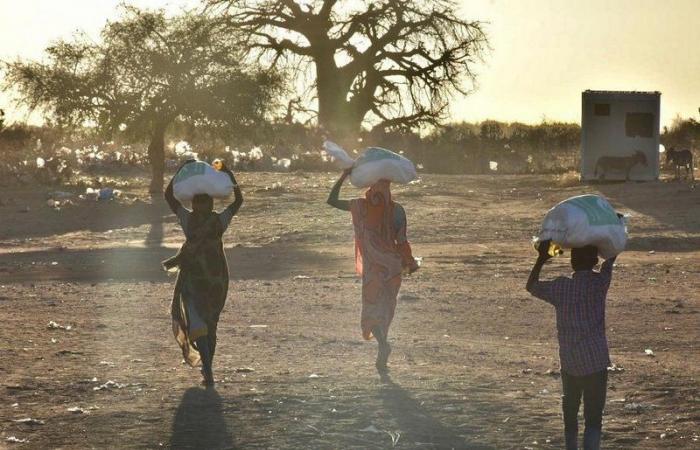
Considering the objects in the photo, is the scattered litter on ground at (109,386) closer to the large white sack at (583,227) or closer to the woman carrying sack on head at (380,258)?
the woman carrying sack on head at (380,258)

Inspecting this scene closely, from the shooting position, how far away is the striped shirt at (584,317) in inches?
326

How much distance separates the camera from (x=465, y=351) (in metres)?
13.1

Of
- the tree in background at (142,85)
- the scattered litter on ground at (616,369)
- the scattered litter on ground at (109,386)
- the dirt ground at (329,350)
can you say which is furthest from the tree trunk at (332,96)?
the scattered litter on ground at (109,386)

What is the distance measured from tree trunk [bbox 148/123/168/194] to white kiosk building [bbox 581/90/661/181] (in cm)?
1009

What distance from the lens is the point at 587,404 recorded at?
8312 millimetres

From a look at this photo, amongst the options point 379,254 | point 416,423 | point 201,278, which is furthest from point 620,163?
point 416,423

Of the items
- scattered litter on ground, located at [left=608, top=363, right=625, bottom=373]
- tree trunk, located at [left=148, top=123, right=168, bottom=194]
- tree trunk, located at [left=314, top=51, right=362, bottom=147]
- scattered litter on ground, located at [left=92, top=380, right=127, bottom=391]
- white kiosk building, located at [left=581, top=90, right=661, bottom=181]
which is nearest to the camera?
scattered litter on ground, located at [left=92, top=380, right=127, bottom=391]

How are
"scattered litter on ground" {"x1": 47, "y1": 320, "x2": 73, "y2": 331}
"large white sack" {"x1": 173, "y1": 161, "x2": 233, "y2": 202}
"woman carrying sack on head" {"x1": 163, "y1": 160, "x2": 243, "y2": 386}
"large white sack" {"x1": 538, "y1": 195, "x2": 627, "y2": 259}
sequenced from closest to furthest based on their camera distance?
"large white sack" {"x1": 538, "y1": 195, "x2": 627, "y2": 259} → "large white sack" {"x1": 173, "y1": 161, "x2": 233, "y2": 202} → "woman carrying sack on head" {"x1": 163, "y1": 160, "x2": 243, "y2": 386} → "scattered litter on ground" {"x1": 47, "y1": 320, "x2": 73, "y2": 331}

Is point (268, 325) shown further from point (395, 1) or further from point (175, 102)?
point (395, 1)

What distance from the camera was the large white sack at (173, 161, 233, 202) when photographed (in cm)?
1080

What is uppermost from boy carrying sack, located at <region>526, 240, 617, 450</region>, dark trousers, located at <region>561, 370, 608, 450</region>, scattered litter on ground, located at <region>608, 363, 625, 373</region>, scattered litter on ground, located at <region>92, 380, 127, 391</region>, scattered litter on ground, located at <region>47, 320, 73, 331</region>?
boy carrying sack, located at <region>526, 240, 617, 450</region>

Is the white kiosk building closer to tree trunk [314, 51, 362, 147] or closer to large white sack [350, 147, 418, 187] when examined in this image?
tree trunk [314, 51, 362, 147]

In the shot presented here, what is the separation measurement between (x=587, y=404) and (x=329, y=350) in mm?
4968

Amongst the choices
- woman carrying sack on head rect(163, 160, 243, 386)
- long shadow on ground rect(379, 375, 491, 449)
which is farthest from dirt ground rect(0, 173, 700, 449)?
woman carrying sack on head rect(163, 160, 243, 386)
